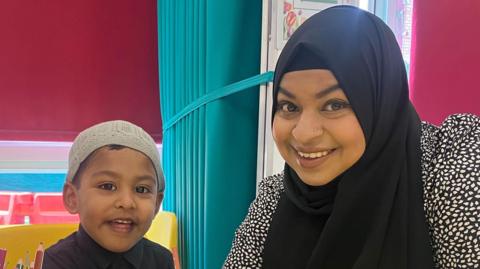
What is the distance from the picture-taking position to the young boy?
107 cm

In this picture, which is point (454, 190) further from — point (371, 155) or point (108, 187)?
point (108, 187)

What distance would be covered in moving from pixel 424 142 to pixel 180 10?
1192mm

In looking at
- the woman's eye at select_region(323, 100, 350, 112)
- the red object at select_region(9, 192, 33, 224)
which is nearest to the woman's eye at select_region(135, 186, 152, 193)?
the woman's eye at select_region(323, 100, 350, 112)

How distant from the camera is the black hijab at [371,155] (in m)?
0.92

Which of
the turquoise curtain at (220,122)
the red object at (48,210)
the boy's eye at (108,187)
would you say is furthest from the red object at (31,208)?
the boy's eye at (108,187)

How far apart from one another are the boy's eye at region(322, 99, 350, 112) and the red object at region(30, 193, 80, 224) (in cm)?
185

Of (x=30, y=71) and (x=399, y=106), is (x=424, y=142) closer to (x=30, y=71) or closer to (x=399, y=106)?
(x=399, y=106)

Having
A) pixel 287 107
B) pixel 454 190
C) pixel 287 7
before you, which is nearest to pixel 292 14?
pixel 287 7

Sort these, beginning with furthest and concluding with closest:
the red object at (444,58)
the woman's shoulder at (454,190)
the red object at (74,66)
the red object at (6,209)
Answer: the red object at (6,209)
the red object at (74,66)
the red object at (444,58)
the woman's shoulder at (454,190)

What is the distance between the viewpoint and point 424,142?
101cm

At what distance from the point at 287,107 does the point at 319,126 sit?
0.10 meters

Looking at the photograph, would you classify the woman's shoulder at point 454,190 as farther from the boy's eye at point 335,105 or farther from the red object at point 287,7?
the red object at point 287,7

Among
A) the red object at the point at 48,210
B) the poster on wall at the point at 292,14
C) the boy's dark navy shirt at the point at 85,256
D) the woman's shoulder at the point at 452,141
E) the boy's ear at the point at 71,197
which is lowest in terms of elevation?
the red object at the point at 48,210

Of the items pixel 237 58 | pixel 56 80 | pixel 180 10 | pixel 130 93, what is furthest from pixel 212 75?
pixel 56 80
